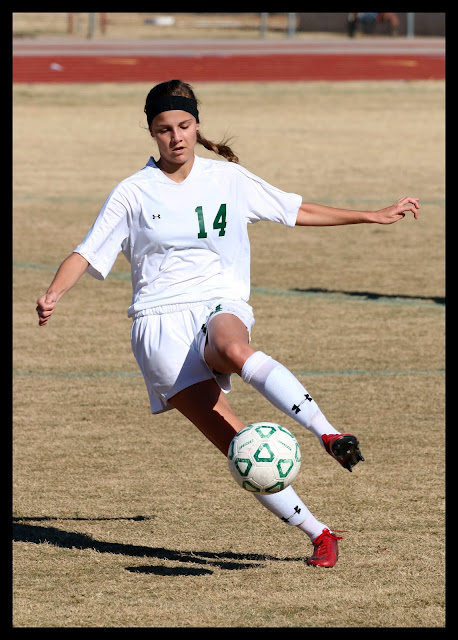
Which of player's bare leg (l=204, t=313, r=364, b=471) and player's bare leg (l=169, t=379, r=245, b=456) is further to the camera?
player's bare leg (l=169, t=379, r=245, b=456)

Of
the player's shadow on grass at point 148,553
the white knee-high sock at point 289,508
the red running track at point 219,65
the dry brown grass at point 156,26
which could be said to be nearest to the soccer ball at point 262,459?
the white knee-high sock at point 289,508

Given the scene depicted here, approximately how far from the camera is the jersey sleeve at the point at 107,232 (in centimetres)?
566

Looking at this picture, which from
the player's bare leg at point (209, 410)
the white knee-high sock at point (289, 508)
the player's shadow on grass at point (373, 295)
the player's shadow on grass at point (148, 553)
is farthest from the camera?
the player's shadow on grass at point (373, 295)

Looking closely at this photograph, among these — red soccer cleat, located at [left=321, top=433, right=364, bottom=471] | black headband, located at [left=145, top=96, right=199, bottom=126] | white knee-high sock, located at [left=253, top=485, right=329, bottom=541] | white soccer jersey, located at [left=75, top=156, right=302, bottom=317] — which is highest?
black headband, located at [left=145, top=96, right=199, bottom=126]

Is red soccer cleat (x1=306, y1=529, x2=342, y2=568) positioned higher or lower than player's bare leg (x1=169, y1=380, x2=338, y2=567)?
lower

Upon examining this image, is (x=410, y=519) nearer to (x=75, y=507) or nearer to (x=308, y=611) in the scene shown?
(x=308, y=611)

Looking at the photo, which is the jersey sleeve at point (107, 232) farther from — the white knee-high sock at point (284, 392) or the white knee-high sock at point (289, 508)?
the white knee-high sock at point (289, 508)

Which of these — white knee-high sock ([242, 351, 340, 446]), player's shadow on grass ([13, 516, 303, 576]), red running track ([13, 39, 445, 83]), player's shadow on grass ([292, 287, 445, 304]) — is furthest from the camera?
red running track ([13, 39, 445, 83])

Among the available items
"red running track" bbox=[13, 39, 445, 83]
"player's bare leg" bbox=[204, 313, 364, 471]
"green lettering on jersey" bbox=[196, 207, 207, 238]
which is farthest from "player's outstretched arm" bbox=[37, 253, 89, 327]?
"red running track" bbox=[13, 39, 445, 83]

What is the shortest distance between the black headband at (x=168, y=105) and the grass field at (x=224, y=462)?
1687 mm

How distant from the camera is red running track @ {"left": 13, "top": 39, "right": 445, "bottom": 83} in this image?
1382 inches

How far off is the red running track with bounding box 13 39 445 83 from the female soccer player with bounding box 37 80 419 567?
95.7ft

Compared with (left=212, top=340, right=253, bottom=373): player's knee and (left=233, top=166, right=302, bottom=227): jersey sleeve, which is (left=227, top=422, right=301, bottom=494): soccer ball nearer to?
(left=212, top=340, right=253, bottom=373): player's knee
